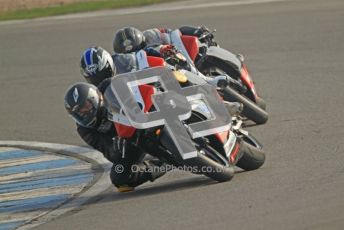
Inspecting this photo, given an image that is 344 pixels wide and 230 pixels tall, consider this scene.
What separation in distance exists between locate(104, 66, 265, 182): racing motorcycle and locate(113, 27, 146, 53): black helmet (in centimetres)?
269

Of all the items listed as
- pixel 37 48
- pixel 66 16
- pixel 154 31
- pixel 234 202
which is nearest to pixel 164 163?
pixel 234 202

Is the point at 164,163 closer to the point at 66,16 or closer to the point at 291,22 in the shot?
the point at 291,22

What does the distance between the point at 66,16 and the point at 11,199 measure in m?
15.5

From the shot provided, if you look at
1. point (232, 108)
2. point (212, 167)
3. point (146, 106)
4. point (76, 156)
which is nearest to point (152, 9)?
point (76, 156)

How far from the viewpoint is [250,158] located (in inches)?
392

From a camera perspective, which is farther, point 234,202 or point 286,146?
point 286,146

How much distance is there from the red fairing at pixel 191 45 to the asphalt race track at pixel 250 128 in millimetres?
1255

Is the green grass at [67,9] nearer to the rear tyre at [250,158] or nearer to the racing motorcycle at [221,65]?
the racing motorcycle at [221,65]

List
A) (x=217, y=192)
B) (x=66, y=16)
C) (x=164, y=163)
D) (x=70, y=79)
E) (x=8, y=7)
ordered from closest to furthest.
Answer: (x=217, y=192)
(x=164, y=163)
(x=70, y=79)
(x=66, y=16)
(x=8, y=7)

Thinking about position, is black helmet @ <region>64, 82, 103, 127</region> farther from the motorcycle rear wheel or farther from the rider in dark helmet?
the motorcycle rear wheel

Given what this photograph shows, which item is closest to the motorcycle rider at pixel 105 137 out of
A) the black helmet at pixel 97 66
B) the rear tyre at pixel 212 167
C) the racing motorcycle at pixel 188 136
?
the racing motorcycle at pixel 188 136

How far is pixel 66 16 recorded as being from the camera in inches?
995

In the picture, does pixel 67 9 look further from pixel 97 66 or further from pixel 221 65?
pixel 97 66

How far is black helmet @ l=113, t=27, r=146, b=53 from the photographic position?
12578mm
